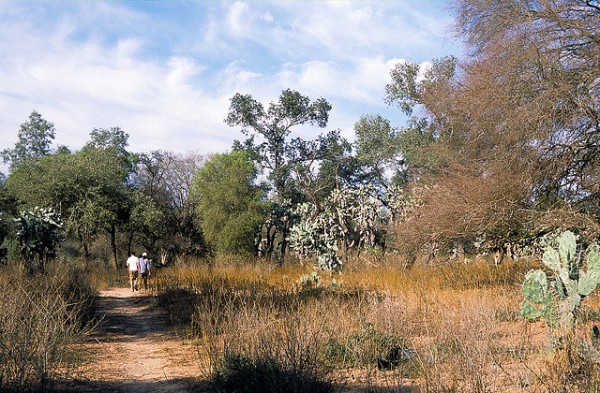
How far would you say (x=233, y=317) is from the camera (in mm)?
6656

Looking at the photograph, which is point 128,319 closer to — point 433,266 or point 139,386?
point 139,386

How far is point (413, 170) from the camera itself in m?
20.8

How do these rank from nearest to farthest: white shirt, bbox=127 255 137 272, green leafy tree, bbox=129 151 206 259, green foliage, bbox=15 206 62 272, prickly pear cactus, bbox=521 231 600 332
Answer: prickly pear cactus, bbox=521 231 600 332, green foliage, bbox=15 206 62 272, white shirt, bbox=127 255 137 272, green leafy tree, bbox=129 151 206 259

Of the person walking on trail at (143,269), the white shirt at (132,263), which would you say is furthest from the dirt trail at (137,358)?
the person walking on trail at (143,269)

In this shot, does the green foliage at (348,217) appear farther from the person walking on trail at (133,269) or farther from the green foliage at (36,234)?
the green foliage at (36,234)

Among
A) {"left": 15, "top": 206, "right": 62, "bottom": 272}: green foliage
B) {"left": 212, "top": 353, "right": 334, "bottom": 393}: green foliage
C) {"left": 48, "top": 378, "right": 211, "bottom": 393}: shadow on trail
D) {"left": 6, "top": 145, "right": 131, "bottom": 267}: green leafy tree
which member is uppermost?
{"left": 6, "top": 145, "right": 131, "bottom": 267}: green leafy tree

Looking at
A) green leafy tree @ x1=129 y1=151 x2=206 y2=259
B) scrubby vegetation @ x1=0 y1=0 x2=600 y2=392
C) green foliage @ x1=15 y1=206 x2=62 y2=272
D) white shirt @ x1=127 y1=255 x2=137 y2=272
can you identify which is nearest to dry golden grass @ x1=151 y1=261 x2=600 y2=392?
scrubby vegetation @ x1=0 y1=0 x2=600 y2=392

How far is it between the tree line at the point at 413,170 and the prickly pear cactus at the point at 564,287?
354cm

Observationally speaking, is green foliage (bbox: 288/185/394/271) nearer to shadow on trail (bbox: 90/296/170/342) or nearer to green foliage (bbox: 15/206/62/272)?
shadow on trail (bbox: 90/296/170/342)

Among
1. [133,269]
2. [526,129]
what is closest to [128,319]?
[133,269]

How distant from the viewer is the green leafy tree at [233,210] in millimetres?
26734

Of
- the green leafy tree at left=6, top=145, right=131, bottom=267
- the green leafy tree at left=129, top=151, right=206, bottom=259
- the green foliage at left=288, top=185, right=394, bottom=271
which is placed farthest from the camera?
the green leafy tree at left=129, top=151, right=206, bottom=259

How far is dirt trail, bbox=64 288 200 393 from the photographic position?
21.6ft

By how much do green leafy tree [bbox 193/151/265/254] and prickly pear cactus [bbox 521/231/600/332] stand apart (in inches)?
807
